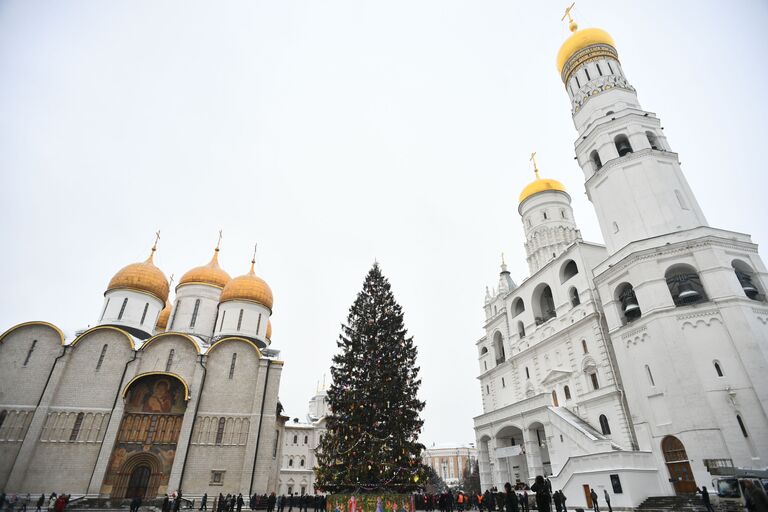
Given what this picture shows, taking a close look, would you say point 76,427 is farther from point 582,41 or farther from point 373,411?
point 582,41

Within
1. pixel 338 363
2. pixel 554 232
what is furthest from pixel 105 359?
pixel 554 232

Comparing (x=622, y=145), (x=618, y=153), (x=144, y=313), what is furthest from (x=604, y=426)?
(x=144, y=313)

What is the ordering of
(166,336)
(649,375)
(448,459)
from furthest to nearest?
1. (448,459)
2. (166,336)
3. (649,375)

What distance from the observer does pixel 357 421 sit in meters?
14.6

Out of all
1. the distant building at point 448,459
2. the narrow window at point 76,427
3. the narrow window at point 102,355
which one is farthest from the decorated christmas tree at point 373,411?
the distant building at point 448,459

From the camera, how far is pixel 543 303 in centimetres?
2836

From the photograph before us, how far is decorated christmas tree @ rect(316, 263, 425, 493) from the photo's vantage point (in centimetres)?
1398

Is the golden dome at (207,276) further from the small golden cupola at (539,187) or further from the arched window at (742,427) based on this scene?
the arched window at (742,427)

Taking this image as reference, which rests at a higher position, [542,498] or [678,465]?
[678,465]

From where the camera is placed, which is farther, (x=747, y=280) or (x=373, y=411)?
(x=747, y=280)

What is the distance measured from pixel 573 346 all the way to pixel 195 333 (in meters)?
25.5

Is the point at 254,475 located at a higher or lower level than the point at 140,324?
lower

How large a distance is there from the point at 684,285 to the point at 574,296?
6827 millimetres

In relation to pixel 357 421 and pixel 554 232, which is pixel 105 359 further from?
pixel 554 232
